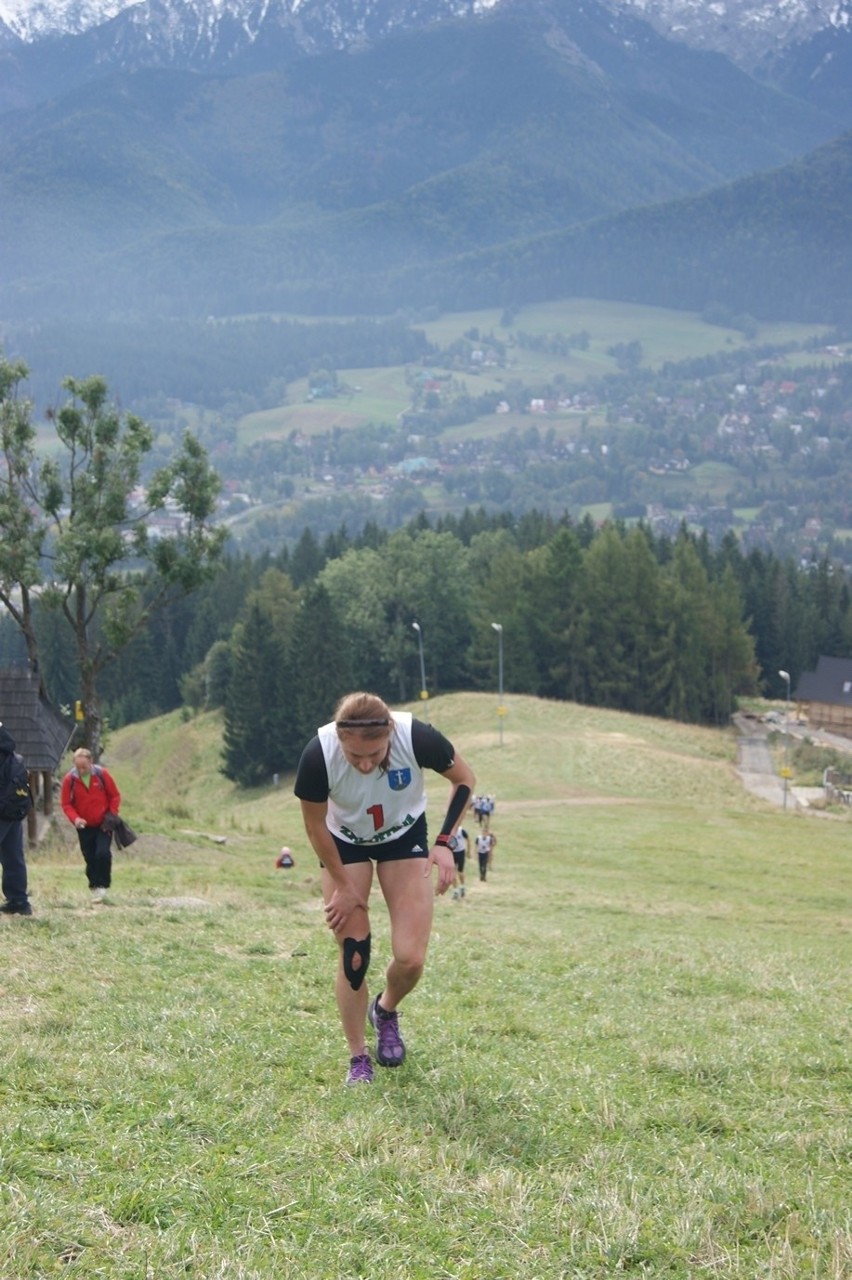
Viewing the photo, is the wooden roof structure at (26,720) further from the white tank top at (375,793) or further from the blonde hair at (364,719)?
the blonde hair at (364,719)

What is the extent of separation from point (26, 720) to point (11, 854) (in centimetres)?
1475

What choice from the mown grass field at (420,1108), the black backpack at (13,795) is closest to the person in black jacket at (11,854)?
Result: the black backpack at (13,795)

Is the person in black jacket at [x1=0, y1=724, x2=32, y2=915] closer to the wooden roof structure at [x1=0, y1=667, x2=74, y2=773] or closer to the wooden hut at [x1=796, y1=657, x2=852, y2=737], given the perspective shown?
the wooden roof structure at [x1=0, y1=667, x2=74, y2=773]

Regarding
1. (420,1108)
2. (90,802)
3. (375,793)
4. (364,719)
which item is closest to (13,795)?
(90,802)

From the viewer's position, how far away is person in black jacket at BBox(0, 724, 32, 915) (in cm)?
1159

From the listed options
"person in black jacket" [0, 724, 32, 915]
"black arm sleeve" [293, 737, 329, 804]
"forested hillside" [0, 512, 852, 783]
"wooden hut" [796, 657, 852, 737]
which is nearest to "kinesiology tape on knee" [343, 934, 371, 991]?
"black arm sleeve" [293, 737, 329, 804]

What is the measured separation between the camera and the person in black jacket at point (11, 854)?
11586 millimetres

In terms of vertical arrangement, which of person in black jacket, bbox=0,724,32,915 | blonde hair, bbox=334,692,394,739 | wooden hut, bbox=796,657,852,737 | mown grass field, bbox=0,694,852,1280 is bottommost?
wooden hut, bbox=796,657,852,737

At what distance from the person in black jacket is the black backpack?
0.4 inches

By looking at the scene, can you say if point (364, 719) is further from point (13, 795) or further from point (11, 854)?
point (11, 854)

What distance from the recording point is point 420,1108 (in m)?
6.82

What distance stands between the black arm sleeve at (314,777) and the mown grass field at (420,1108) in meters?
1.63

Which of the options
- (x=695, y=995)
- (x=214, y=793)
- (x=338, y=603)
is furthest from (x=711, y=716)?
(x=695, y=995)

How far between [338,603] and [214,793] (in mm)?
23233
